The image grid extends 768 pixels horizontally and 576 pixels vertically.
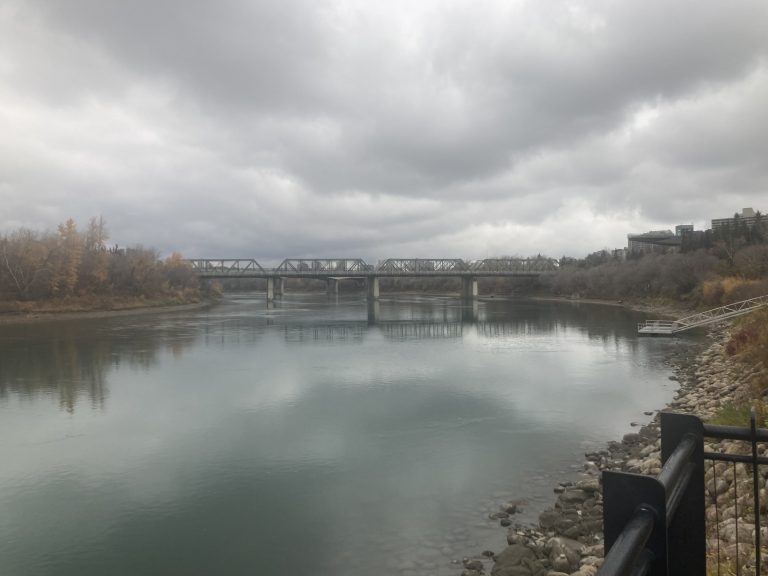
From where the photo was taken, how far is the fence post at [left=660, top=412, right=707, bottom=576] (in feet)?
8.03

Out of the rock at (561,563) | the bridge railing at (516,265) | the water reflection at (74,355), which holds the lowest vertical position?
the rock at (561,563)

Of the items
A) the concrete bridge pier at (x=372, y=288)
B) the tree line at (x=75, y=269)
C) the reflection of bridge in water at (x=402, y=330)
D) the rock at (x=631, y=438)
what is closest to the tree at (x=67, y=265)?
the tree line at (x=75, y=269)

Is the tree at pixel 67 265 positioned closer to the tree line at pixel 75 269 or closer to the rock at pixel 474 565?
the tree line at pixel 75 269

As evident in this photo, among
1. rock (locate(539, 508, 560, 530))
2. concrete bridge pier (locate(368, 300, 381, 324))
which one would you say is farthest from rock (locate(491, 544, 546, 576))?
concrete bridge pier (locate(368, 300, 381, 324))

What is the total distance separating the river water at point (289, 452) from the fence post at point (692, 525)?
6.64 meters

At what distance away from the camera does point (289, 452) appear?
14141 millimetres

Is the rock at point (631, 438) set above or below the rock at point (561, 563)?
below

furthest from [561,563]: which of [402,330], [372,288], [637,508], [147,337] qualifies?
[372,288]

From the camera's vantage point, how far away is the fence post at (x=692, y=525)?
8.03 ft

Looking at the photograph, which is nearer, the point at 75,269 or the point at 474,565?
the point at 474,565

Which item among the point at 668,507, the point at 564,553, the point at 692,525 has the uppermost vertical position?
the point at 668,507

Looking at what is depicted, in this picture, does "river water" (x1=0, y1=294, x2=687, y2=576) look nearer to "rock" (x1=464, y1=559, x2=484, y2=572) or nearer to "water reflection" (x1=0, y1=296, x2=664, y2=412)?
"rock" (x1=464, y1=559, x2=484, y2=572)

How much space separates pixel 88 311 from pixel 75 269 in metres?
7.91

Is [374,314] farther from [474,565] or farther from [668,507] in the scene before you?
[668,507]
